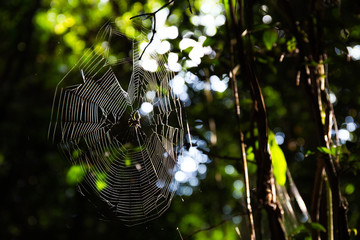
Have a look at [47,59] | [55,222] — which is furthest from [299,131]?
[47,59]

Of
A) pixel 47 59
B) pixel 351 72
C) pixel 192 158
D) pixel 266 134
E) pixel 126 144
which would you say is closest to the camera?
pixel 266 134

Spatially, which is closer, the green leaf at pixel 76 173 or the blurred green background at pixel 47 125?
the green leaf at pixel 76 173

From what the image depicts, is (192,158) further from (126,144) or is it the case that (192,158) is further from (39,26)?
(39,26)

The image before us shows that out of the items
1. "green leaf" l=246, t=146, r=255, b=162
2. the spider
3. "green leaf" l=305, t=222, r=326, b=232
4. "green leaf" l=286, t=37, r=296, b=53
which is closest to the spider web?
the spider

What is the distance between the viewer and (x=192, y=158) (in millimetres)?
1306

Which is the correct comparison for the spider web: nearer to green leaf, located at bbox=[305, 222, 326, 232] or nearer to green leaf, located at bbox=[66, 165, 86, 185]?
green leaf, located at bbox=[66, 165, 86, 185]

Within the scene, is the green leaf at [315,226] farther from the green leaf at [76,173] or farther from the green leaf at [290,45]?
the green leaf at [76,173]

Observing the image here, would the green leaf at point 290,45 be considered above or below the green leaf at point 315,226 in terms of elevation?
above

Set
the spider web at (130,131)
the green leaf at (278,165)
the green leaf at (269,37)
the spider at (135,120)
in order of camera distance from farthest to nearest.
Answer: the spider at (135,120)
the spider web at (130,131)
the green leaf at (269,37)
the green leaf at (278,165)

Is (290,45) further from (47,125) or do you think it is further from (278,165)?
(47,125)

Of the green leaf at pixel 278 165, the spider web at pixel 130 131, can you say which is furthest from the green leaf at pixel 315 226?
the spider web at pixel 130 131

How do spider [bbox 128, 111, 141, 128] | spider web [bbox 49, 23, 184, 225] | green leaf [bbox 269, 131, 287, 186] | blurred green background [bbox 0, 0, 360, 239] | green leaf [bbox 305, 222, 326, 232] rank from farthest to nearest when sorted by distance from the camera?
1. blurred green background [bbox 0, 0, 360, 239]
2. spider [bbox 128, 111, 141, 128]
3. spider web [bbox 49, 23, 184, 225]
4. green leaf [bbox 269, 131, 287, 186]
5. green leaf [bbox 305, 222, 326, 232]

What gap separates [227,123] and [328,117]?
1862 mm

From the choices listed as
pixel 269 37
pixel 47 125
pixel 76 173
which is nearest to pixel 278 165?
pixel 269 37
